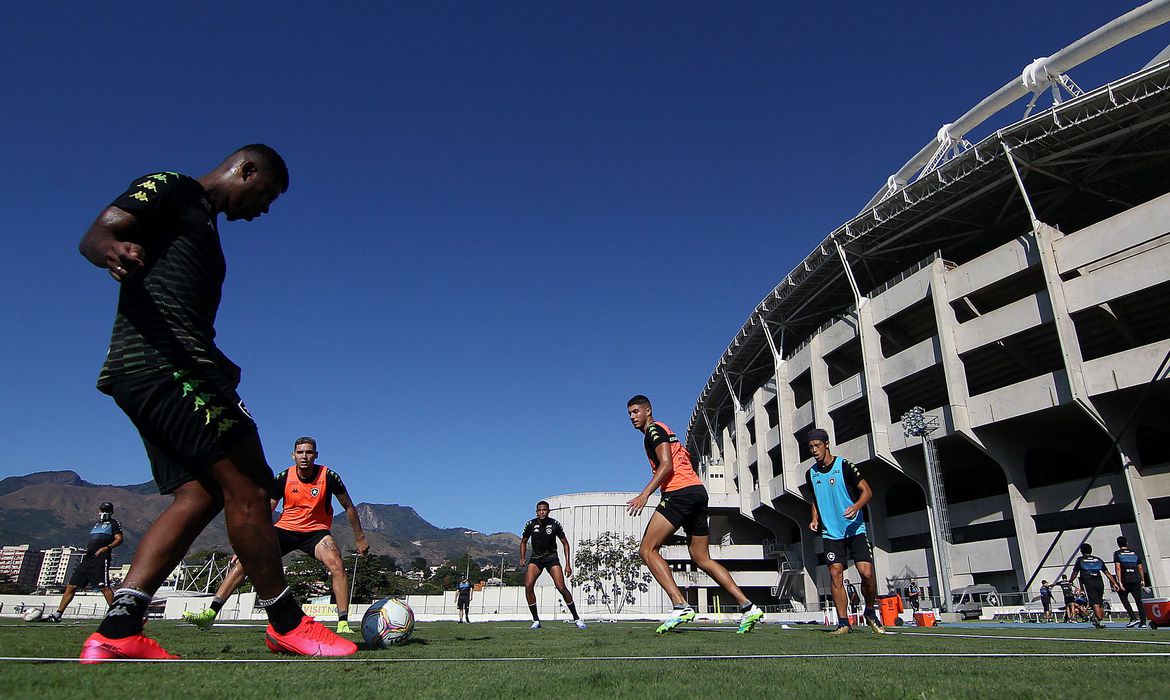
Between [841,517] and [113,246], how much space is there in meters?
7.39

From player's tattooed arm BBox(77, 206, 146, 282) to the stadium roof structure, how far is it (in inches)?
1190

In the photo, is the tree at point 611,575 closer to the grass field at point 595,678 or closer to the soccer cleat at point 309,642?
the soccer cleat at point 309,642

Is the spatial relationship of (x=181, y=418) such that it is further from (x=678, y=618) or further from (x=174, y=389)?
(x=678, y=618)

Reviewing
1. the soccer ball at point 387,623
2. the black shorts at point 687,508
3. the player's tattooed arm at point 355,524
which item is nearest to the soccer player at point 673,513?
the black shorts at point 687,508

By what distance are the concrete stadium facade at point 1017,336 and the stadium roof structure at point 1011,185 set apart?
92mm

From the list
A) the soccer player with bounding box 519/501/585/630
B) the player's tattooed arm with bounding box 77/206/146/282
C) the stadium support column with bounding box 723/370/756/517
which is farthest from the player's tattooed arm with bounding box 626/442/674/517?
the stadium support column with bounding box 723/370/756/517

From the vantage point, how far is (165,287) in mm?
2795

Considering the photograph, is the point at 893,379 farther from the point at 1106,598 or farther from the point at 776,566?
the point at 776,566

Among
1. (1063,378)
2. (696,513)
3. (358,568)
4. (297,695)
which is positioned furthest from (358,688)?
(358,568)

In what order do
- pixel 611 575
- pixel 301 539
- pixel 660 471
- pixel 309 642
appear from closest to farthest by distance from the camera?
pixel 309 642 → pixel 660 471 → pixel 301 539 → pixel 611 575

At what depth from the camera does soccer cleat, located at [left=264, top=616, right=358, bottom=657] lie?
10.6 feet

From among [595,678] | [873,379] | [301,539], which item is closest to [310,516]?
[301,539]

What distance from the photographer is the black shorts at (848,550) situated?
744cm

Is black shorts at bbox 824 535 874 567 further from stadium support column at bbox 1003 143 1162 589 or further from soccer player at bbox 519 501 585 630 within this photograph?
stadium support column at bbox 1003 143 1162 589
